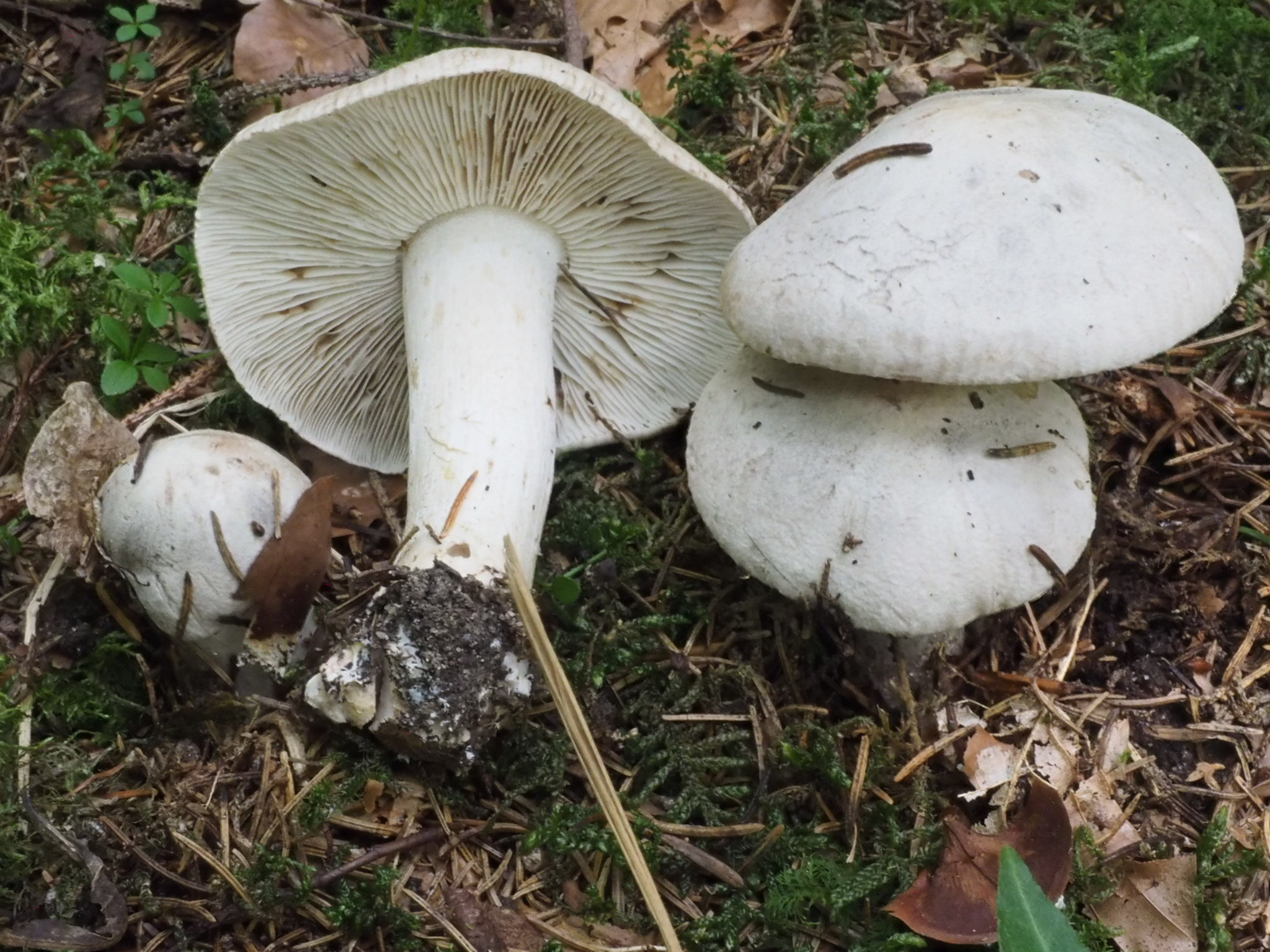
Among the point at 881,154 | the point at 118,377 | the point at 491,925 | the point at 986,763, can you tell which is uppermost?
the point at 881,154

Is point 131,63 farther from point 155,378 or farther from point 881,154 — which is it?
point 881,154

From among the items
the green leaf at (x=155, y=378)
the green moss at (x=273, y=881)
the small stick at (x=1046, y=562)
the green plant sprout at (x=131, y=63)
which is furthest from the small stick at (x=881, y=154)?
the green plant sprout at (x=131, y=63)

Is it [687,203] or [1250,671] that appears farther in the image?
[687,203]

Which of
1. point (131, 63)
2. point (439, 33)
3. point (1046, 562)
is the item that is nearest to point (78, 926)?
point (1046, 562)

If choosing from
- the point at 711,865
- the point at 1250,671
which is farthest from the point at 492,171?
the point at 1250,671

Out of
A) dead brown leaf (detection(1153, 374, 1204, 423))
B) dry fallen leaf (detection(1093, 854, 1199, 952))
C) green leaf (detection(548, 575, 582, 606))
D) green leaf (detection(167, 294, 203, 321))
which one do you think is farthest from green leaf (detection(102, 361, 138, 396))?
dead brown leaf (detection(1153, 374, 1204, 423))

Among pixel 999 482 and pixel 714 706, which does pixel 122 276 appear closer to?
pixel 714 706
